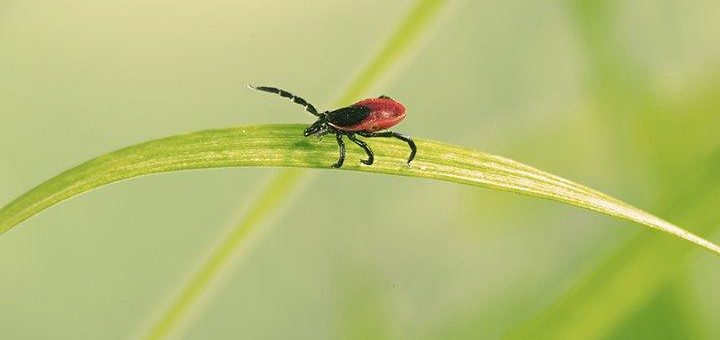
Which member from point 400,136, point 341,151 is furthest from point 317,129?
point 400,136

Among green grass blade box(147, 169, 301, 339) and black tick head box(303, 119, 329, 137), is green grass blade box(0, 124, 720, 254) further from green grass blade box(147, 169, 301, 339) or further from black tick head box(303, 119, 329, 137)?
green grass blade box(147, 169, 301, 339)

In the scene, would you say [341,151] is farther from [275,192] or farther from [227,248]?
[227,248]

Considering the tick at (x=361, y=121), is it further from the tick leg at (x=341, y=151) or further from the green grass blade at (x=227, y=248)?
the green grass blade at (x=227, y=248)

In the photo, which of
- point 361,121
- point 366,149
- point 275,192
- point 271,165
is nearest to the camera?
point 271,165

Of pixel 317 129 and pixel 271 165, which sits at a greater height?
pixel 317 129

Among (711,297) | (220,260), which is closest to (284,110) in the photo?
(220,260)

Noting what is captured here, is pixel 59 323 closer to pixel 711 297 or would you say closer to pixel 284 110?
pixel 284 110

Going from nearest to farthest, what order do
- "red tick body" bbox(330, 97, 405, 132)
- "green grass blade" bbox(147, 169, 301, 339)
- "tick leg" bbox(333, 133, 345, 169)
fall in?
"tick leg" bbox(333, 133, 345, 169) → "red tick body" bbox(330, 97, 405, 132) → "green grass blade" bbox(147, 169, 301, 339)

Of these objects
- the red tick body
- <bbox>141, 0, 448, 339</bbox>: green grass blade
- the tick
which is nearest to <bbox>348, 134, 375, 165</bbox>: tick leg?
the tick
